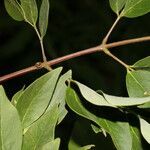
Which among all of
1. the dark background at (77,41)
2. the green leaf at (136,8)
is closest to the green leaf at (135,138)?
the green leaf at (136,8)

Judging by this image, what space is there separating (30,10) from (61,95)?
217 mm

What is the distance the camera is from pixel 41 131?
82 cm

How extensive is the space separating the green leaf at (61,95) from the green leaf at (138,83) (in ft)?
0.48

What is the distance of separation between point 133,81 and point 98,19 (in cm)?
145

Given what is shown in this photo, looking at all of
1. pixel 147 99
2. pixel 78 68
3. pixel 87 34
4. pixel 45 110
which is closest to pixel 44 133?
pixel 45 110

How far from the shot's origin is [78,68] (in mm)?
2158

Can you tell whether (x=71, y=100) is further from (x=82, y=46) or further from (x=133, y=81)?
(x=82, y=46)

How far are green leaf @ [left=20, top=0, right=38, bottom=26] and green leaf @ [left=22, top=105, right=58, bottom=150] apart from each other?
26 centimetres

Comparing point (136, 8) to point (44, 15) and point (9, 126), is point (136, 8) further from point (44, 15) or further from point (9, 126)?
point (9, 126)

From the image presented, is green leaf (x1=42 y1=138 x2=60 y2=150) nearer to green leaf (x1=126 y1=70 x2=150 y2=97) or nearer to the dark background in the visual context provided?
green leaf (x1=126 y1=70 x2=150 y2=97)

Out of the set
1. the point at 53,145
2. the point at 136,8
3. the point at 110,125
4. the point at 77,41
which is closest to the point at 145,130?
the point at 110,125

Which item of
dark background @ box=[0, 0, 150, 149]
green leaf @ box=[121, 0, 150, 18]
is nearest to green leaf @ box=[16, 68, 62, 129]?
Result: green leaf @ box=[121, 0, 150, 18]

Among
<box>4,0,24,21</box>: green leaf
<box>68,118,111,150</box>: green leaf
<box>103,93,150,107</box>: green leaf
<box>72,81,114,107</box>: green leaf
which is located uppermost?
<box>4,0,24,21</box>: green leaf

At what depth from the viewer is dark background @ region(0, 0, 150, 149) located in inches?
84.0
